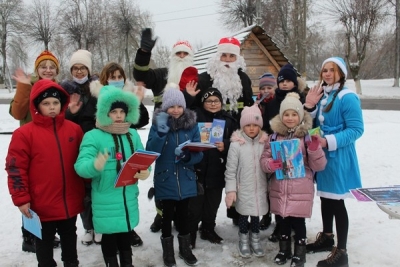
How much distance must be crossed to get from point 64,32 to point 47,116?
112ft

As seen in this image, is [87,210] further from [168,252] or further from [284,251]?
[284,251]

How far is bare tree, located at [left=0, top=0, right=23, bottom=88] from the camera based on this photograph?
32938mm

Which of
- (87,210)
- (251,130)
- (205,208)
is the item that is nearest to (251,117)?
(251,130)

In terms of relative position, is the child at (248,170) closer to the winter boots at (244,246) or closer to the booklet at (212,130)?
the winter boots at (244,246)

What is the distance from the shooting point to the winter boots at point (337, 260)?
3.29 metres

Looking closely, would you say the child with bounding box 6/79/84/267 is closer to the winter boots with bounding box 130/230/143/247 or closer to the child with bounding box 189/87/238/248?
the winter boots with bounding box 130/230/143/247

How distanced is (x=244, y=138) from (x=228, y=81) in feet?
2.57

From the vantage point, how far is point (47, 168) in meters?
2.77

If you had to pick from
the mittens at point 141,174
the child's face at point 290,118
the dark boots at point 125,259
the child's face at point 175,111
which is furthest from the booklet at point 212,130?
the dark boots at point 125,259

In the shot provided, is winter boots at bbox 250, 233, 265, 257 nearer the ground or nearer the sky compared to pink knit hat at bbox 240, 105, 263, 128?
nearer the ground

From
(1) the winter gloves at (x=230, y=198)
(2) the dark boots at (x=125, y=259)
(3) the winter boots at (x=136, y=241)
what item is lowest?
(3) the winter boots at (x=136, y=241)

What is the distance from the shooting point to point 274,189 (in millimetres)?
3420

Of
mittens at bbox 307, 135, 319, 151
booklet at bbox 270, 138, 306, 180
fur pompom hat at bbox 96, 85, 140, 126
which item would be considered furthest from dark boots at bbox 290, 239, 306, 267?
fur pompom hat at bbox 96, 85, 140, 126

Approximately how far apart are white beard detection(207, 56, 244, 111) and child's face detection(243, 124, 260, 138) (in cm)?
54
